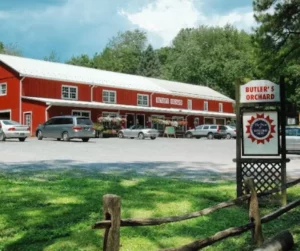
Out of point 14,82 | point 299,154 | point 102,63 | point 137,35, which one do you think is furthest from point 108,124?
point 137,35

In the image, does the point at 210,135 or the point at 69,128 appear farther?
the point at 210,135

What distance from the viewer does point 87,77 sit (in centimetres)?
4481

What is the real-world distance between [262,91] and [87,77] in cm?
3788

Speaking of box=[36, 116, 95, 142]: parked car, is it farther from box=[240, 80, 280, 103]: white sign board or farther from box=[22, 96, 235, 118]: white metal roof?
box=[240, 80, 280, 103]: white sign board

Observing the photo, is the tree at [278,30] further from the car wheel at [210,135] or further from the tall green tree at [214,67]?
the tall green tree at [214,67]

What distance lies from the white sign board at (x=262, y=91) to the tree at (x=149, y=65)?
260 feet

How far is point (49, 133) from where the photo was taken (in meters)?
32.3

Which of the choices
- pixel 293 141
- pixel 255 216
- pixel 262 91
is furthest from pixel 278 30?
pixel 255 216

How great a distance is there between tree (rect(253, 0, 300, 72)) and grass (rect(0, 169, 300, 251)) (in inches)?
489

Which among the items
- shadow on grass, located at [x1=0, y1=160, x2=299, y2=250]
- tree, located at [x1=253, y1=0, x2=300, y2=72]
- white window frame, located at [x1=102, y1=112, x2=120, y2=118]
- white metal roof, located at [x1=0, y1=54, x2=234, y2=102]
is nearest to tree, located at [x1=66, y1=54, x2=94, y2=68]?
white metal roof, located at [x1=0, y1=54, x2=234, y2=102]

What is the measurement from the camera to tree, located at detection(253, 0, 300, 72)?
20078 millimetres

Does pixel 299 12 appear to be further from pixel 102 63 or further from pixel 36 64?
pixel 102 63

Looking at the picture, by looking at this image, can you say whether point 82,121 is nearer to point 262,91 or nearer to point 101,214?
point 262,91

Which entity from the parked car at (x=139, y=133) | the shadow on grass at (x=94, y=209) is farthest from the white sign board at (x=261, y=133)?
the parked car at (x=139, y=133)
